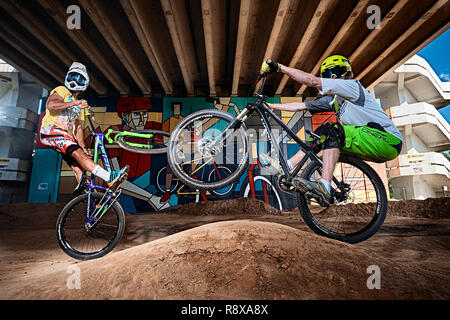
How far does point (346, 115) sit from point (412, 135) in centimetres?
1939

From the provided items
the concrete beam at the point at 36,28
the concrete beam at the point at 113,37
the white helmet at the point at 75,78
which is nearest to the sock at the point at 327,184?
the white helmet at the point at 75,78

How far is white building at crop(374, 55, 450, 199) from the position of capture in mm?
15273

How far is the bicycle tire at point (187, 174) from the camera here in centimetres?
259

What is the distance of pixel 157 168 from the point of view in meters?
7.89

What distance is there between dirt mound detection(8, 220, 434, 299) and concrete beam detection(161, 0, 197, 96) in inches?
190

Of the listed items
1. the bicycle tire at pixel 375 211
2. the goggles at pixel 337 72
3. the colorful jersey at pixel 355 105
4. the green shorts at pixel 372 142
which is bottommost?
the bicycle tire at pixel 375 211

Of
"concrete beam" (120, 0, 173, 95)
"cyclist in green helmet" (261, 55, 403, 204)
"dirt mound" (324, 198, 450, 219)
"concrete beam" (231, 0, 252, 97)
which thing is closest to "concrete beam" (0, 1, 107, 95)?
"concrete beam" (120, 0, 173, 95)

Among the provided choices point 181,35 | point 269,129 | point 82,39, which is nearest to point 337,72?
point 269,129

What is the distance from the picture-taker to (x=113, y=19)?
5.53 meters

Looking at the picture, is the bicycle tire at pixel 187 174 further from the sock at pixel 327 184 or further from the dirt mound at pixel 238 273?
the sock at pixel 327 184

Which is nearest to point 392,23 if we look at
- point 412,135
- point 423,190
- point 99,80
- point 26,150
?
point 99,80

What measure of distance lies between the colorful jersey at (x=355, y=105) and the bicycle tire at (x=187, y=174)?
1.10 metres

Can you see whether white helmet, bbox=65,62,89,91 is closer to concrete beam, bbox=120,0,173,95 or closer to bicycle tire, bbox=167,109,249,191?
bicycle tire, bbox=167,109,249,191

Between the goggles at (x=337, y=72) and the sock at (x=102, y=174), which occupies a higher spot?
the goggles at (x=337, y=72)
